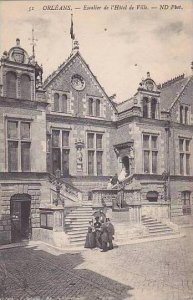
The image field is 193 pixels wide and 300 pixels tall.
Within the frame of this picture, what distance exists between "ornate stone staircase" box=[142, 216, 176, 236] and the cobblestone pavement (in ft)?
10.2

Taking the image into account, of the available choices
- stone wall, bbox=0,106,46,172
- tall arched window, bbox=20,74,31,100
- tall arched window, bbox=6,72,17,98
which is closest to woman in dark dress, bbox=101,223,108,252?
stone wall, bbox=0,106,46,172

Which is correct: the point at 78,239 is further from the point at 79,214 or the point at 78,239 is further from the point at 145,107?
the point at 145,107

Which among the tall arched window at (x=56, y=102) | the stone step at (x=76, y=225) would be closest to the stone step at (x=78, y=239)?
the stone step at (x=76, y=225)

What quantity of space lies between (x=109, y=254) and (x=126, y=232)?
356cm

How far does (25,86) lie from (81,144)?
5.14m

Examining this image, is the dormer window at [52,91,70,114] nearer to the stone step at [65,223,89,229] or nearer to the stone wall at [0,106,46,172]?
the stone wall at [0,106,46,172]

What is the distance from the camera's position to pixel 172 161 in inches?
915

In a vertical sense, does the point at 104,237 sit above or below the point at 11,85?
below

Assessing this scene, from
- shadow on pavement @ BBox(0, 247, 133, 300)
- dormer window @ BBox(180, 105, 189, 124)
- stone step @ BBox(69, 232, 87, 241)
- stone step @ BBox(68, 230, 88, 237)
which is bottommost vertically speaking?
shadow on pavement @ BBox(0, 247, 133, 300)

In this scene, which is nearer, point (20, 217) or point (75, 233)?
point (75, 233)

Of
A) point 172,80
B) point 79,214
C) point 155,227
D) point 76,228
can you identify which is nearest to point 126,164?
point 155,227

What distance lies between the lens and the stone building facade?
17.7 m

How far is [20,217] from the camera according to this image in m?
17.8

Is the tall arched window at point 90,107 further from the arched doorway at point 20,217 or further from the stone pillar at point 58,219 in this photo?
the stone pillar at point 58,219
